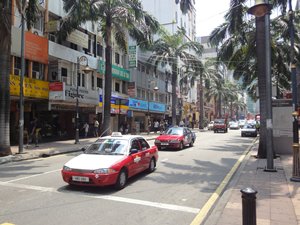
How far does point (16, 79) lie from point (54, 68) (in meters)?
6.18

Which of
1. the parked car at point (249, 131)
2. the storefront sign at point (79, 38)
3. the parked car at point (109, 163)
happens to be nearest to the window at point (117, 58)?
the storefront sign at point (79, 38)

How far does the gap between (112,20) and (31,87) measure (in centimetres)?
811

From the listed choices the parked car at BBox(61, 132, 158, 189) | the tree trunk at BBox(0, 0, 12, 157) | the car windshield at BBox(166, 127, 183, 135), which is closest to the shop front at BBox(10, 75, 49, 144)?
the tree trunk at BBox(0, 0, 12, 157)

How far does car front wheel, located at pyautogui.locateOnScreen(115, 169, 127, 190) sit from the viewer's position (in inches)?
347

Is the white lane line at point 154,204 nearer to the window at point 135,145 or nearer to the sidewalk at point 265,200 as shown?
the sidewalk at point 265,200

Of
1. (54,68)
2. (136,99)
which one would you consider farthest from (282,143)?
Result: (136,99)

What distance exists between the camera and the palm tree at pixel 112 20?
77.0 feet

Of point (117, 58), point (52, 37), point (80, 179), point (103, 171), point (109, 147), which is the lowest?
point (80, 179)

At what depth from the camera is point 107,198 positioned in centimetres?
798

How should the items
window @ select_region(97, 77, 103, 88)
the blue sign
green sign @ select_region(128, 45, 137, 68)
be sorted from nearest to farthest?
window @ select_region(97, 77, 103, 88), green sign @ select_region(128, 45, 137, 68), the blue sign

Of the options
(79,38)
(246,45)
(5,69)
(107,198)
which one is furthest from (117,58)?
(107,198)

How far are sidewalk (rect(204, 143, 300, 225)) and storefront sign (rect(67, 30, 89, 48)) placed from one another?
19.1 metres

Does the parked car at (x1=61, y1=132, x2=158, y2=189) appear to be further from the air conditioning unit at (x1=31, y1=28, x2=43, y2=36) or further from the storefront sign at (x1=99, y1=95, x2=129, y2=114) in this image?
the storefront sign at (x1=99, y1=95, x2=129, y2=114)

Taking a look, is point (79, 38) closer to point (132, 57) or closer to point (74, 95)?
point (74, 95)
